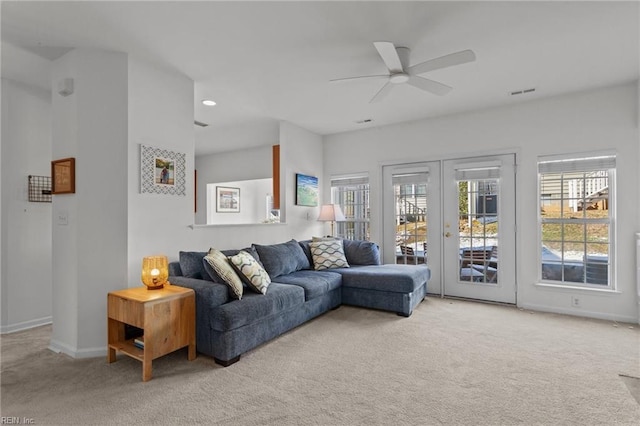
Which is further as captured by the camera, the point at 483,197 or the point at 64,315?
the point at 483,197

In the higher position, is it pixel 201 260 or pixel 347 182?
pixel 347 182

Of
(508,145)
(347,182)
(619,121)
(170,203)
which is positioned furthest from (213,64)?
(619,121)

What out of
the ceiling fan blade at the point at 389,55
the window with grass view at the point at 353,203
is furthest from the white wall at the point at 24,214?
the window with grass view at the point at 353,203

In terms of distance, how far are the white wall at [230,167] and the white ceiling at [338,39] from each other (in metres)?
2.74

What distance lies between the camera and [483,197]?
4.63 m

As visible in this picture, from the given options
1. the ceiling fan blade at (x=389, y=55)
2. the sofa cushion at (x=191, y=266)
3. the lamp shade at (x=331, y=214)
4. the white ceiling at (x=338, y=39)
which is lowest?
the sofa cushion at (x=191, y=266)

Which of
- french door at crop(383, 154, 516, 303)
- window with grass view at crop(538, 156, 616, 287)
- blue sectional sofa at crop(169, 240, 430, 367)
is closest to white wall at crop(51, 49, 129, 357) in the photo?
blue sectional sofa at crop(169, 240, 430, 367)

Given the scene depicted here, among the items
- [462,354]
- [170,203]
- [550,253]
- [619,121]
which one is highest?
[619,121]

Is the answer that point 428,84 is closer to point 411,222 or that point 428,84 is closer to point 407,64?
point 407,64

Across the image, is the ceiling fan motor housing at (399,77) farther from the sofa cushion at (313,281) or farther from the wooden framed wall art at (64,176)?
the wooden framed wall art at (64,176)

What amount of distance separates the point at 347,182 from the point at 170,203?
321 cm

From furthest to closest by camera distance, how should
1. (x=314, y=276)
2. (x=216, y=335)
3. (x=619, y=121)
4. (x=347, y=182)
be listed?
(x=347, y=182), (x=314, y=276), (x=619, y=121), (x=216, y=335)

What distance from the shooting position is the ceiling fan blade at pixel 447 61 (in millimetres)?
2539

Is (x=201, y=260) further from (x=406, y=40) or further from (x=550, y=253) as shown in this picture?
(x=550, y=253)
